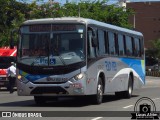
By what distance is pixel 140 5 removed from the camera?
115500 millimetres

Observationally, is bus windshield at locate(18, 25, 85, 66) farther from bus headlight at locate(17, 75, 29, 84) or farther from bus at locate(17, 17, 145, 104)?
bus headlight at locate(17, 75, 29, 84)

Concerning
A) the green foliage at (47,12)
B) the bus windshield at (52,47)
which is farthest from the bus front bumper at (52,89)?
the green foliage at (47,12)

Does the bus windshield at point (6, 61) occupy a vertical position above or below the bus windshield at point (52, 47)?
below

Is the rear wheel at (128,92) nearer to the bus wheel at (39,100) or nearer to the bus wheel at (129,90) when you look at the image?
the bus wheel at (129,90)

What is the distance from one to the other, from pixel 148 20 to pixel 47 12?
2355 inches

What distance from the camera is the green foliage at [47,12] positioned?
1940 inches

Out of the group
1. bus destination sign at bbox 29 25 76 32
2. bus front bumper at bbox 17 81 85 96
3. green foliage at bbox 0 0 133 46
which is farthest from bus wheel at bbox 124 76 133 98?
green foliage at bbox 0 0 133 46

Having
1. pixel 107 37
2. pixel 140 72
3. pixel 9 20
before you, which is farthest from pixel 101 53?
pixel 9 20

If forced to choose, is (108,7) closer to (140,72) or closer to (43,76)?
(140,72)

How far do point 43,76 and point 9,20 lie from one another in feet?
103

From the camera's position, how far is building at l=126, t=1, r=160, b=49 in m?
112

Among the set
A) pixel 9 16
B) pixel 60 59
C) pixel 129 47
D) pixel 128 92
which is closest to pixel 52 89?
pixel 60 59

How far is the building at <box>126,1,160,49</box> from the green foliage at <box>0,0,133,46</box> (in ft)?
133

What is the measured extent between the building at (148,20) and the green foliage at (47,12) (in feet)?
133
